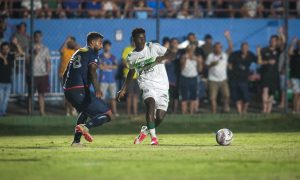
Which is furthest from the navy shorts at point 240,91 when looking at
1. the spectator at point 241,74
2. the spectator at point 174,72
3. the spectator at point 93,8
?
the spectator at point 93,8

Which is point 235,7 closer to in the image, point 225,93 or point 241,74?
point 241,74

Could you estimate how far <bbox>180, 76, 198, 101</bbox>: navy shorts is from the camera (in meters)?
25.0

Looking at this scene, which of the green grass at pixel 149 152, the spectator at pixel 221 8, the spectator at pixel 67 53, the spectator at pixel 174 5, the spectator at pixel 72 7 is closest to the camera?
the green grass at pixel 149 152

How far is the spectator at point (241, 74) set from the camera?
25.4m

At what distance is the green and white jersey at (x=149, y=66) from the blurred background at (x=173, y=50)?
5.83m

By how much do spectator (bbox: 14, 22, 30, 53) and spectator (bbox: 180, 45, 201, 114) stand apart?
459 cm

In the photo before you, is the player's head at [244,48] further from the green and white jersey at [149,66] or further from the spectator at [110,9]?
the green and white jersey at [149,66]

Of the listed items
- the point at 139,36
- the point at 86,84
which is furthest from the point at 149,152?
the point at 139,36

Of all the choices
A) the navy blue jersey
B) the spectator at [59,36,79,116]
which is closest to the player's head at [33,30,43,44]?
the spectator at [59,36,79,116]

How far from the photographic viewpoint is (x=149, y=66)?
55.8 ft

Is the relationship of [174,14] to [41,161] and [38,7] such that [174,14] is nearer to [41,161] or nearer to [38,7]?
[38,7]

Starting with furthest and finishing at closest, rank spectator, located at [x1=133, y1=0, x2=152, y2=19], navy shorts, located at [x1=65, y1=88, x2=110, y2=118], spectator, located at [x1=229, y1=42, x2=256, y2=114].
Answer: spectator, located at [x1=133, y1=0, x2=152, y2=19]
spectator, located at [x1=229, y1=42, x2=256, y2=114]
navy shorts, located at [x1=65, y1=88, x2=110, y2=118]

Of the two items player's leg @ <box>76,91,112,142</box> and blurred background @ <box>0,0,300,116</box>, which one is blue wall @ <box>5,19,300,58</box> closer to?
blurred background @ <box>0,0,300,116</box>

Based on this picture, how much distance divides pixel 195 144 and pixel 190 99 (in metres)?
8.14
